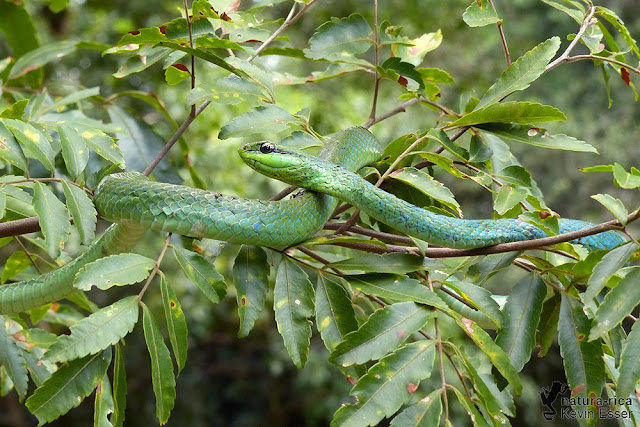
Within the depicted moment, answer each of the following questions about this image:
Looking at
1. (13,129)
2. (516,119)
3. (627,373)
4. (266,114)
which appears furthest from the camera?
(266,114)

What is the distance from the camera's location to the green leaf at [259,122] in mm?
1799

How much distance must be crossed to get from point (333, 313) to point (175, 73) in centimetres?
96

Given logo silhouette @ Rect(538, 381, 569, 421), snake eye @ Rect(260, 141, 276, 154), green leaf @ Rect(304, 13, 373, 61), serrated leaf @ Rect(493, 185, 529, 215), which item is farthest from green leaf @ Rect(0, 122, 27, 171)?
logo silhouette @ Rect(538, 381, 569, 421)

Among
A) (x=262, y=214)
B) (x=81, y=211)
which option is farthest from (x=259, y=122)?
(x=81, y=211)

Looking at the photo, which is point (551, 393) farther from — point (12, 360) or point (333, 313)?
point (12, 360)

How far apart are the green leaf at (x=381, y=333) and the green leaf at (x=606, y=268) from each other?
1.13 ft

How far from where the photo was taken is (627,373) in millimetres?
1229

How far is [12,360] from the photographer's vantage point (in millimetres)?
1971

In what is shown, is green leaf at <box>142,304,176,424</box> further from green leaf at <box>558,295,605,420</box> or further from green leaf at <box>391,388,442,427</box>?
green leaf at <box>558,295,605,420</box>

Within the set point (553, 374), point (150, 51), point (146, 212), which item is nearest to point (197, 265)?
point (146, 212)

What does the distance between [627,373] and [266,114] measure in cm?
119

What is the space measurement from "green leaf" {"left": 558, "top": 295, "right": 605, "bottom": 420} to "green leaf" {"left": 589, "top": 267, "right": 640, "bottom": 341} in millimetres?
195

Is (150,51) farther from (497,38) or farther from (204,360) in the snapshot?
(497,38)

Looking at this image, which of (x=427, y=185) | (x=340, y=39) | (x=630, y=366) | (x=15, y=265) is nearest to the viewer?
(x=630, y=366)
